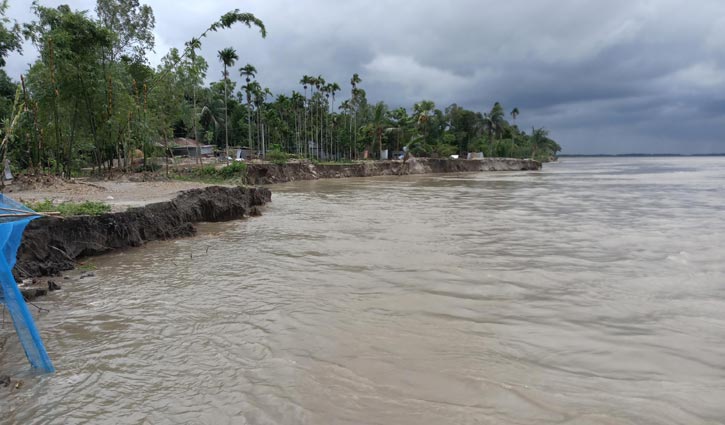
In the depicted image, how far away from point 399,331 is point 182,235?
8621 mm

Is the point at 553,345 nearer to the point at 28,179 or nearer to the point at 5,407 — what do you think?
the point at 5,407

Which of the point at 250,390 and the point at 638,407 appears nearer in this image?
the point at 638,407

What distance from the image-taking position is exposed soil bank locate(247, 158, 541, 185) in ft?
131

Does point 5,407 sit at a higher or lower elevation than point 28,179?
lower

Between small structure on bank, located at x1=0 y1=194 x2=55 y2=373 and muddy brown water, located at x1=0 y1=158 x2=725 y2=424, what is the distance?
0.75 ft

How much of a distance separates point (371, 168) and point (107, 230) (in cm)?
4747

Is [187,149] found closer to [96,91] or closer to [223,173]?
[223,173]

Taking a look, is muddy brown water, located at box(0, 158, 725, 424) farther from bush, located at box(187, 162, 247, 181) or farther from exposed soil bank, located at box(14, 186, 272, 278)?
bush, located at box(187, 162, 247, 181)

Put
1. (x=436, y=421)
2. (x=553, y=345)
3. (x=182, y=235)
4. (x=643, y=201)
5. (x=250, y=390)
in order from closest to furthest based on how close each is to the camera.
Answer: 1. (x=436, y=421)
2. (x=250, y=390)
3. (x=553, y=345)
4. (x=182, y=235)
5. (x=643, y=201)

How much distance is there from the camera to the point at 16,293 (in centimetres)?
418

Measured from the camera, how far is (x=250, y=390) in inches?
166

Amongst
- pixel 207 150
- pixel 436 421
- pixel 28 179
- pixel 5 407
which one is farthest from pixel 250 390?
pixel 207 150

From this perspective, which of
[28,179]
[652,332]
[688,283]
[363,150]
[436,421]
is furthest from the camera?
[363,150]

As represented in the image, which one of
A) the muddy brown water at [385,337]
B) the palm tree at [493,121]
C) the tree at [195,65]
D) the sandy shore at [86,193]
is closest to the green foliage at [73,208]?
the sandy shore at [86,193]
